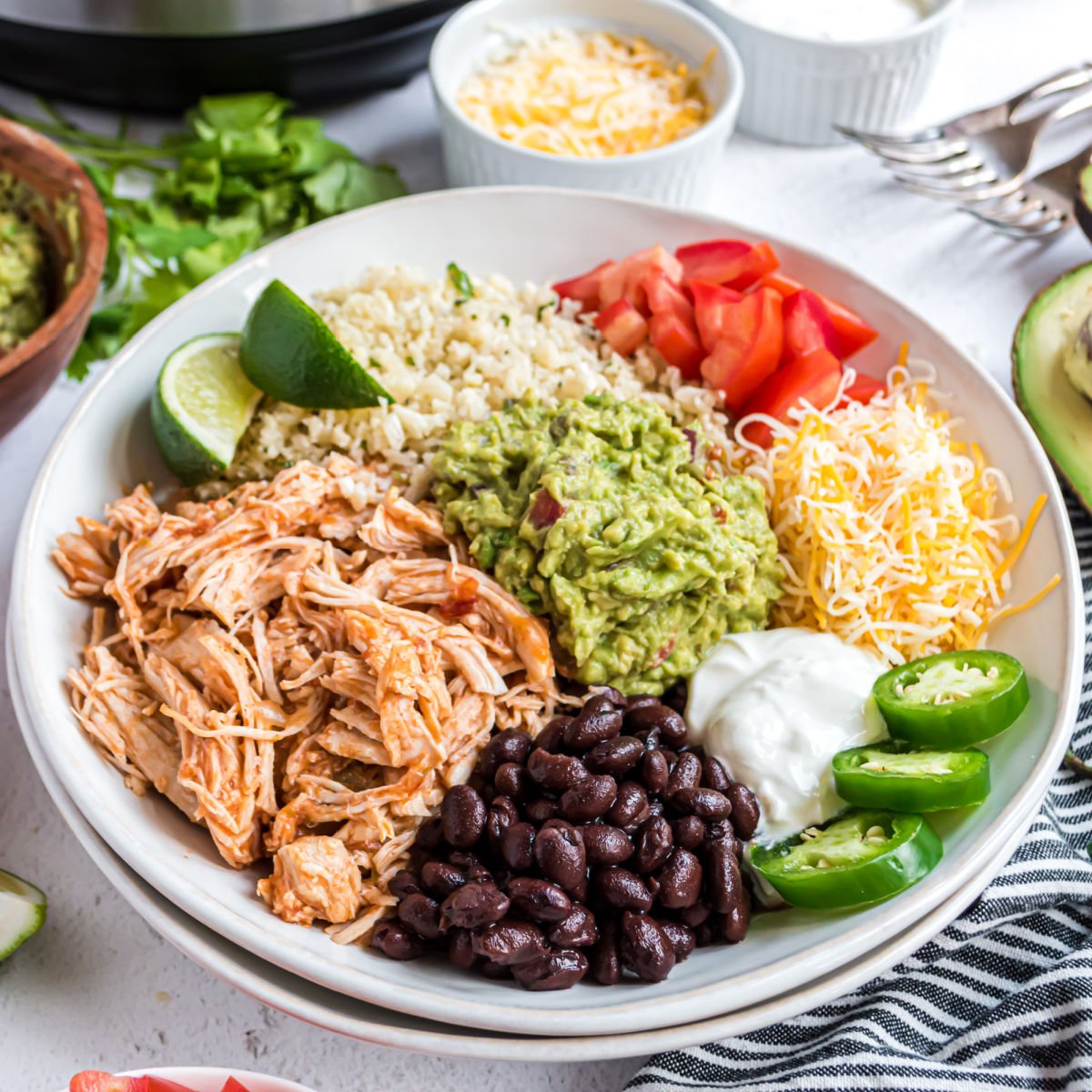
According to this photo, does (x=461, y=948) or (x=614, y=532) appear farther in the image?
(x=614, y=532)

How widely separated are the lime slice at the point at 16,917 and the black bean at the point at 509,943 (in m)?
0.85

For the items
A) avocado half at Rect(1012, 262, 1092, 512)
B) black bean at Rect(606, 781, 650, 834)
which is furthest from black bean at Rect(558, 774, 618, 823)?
avocado half at Rect(1012, 262, 1092, 512)

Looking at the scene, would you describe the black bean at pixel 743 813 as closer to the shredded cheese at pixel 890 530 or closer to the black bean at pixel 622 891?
the black bean at pixel 622 891

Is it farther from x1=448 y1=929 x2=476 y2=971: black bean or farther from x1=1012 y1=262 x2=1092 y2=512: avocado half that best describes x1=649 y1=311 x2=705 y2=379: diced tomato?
x1=448 y1=929 x2=476 y2=971: black bean

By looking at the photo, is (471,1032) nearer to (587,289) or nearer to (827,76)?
(587,289)

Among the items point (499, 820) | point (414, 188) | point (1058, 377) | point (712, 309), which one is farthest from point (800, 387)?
point (414, 188)

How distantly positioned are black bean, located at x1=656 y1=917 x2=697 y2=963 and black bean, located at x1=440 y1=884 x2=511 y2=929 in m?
0.26

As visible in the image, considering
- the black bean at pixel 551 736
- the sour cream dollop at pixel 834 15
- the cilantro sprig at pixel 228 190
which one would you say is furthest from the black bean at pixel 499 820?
the sour cream dollop at pixel 834 15

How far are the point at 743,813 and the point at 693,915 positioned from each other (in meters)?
0.21

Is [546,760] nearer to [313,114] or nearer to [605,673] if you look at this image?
[605,673]

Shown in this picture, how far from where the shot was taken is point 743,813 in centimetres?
205

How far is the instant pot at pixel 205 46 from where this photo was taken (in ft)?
11.0

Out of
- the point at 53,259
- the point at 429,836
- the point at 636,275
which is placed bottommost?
the point at 429,836

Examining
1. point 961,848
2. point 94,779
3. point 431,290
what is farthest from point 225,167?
point 961,848
